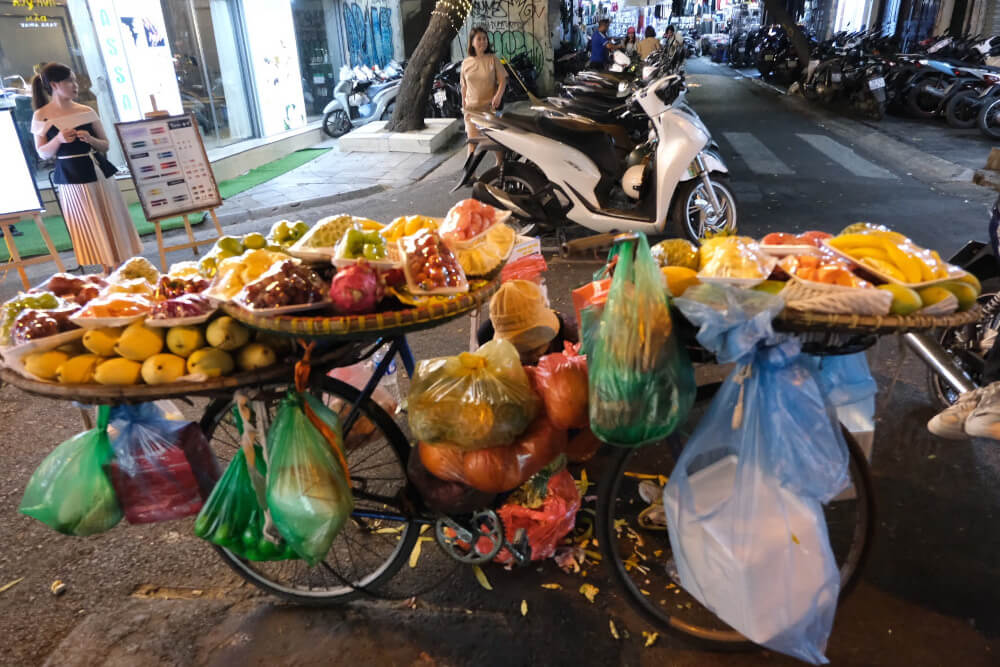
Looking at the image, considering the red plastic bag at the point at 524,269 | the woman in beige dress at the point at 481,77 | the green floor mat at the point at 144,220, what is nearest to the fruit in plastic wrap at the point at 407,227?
the red plastic bag at the point at 524,269

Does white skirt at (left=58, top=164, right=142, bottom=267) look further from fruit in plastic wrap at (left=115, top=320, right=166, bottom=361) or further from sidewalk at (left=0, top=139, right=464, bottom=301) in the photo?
fruit in plastic wrap at (left=115, top=320, right=166, bottom=361)

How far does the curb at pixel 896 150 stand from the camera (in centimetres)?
787

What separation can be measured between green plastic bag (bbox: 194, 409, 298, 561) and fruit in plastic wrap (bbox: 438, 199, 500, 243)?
3.01 ft

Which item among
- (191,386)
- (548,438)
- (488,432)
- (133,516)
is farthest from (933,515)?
(133,516)

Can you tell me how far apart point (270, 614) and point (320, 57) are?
1381cm

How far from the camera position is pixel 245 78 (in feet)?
37.7

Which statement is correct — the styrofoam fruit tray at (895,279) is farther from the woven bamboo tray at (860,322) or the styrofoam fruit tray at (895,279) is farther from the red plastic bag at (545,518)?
the red plastic bag at (545,518)

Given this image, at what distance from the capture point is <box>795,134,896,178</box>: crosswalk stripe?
27.6 feet

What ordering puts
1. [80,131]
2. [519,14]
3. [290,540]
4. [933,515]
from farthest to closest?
[519,14] < [80,131] < [933,515] < [290,540]

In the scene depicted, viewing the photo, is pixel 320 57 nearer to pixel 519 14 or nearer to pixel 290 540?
pixel 519 14

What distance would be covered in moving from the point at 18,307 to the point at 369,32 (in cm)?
1561

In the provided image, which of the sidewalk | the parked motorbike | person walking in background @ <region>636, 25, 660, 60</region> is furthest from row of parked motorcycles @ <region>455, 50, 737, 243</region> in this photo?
person walking in background @ <region>636, 25, 660, 60</region>

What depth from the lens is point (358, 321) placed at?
5.46ft

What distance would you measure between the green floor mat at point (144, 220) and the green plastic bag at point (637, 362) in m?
Answer: 6.23
